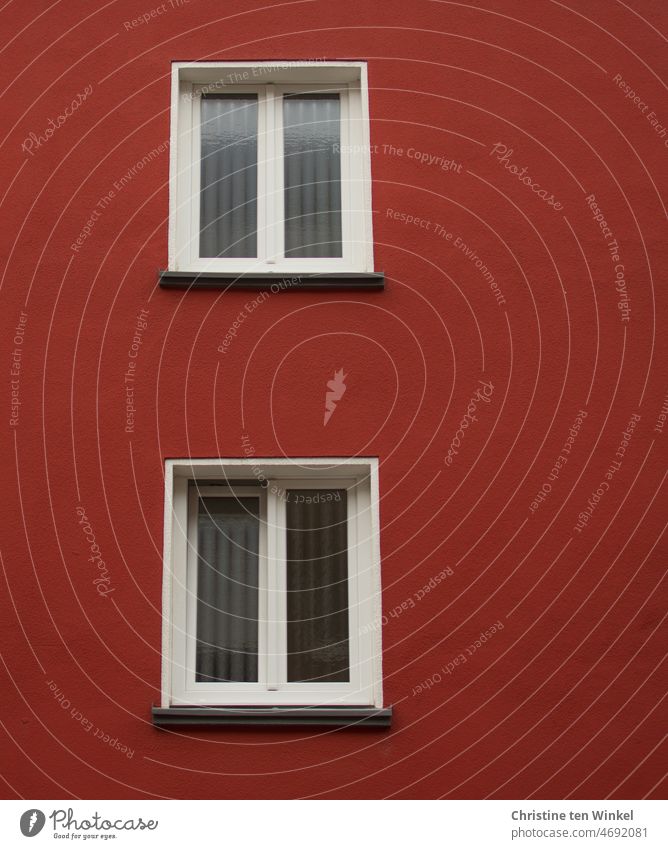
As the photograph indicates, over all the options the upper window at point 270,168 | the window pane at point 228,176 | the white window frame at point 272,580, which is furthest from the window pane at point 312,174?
the white window frame at point 272,580

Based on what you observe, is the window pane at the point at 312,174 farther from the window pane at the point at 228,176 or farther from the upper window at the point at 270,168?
the window pane at the point at 228,176

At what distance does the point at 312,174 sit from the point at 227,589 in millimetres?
3131

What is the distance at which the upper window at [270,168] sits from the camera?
30.3 feet

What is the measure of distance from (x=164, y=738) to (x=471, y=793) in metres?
1.97

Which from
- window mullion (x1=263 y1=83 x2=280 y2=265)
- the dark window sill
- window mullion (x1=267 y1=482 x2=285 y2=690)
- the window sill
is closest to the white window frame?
window mullion (x1=267 y1=482 x2=285 y2=690)

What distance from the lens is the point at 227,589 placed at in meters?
8.69

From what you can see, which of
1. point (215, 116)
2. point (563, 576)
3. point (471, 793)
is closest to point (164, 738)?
point (471, 793)

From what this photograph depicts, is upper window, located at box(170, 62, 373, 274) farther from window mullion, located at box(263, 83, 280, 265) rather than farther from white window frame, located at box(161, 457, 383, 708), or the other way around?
white window frame, located at box(161, 457, 383, 708)

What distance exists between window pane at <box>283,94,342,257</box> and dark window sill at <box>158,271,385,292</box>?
0.42 m

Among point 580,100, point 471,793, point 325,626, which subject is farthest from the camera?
point 580,100

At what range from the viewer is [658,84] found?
943 cm

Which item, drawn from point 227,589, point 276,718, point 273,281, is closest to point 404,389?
point 273,281

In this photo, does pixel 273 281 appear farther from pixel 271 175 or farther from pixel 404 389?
pixel 404 389

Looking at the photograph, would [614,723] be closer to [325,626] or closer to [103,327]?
[325,626]
